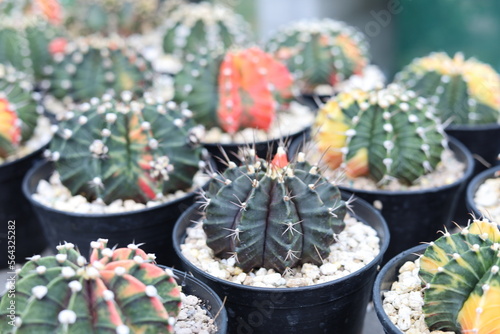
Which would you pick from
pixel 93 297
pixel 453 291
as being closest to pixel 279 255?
pixel 453 291

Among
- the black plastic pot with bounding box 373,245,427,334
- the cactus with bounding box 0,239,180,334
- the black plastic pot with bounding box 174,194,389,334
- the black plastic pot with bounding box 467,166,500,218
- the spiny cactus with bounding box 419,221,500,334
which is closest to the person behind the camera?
the cactus with bounding box 0,239,180,334

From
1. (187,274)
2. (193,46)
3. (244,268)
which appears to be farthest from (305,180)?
(193,46)

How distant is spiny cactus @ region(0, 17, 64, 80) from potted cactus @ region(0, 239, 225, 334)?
2755mm

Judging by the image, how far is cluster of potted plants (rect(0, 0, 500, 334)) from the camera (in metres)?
1.60

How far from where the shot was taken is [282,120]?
3.21m

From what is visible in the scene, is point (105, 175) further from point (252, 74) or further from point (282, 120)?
point (282, 120)

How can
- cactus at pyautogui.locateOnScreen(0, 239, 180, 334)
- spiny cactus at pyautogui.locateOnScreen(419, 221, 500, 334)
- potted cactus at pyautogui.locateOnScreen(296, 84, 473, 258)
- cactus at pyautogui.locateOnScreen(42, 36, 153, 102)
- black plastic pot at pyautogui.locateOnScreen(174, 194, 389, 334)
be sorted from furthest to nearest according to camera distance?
cactus at pyautogui.locateOnScreen(42, 36, 153, 102)
potted cactus at pyautogui.locateOnScreen(296, 84, 473, 258)
black plastic pot at pyautogui.locateOnScreen(174, 194, 389, 334)
spiny cactus at pyautogui.locateOnScreen(419, 221, 500, 334)
cactus at pyautogui.locateOnScreen(0, 239, 180, 334)

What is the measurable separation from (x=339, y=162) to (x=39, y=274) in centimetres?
155

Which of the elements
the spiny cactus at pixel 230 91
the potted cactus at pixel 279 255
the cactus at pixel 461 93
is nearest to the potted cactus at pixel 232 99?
the spiny cactus at pixel 230 91

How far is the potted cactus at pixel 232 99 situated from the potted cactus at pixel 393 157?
1.36 ft

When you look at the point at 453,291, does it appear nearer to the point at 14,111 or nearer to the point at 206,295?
the point at 206,295

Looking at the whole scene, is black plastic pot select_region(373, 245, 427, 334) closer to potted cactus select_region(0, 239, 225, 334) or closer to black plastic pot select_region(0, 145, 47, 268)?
potted cactus select_region(0, 239, 225, 334)

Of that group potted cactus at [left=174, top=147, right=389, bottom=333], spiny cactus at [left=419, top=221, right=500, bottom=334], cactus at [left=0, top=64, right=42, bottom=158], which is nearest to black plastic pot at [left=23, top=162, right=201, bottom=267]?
potted cactus at [left=174, top=147, right=389, bottom=333]

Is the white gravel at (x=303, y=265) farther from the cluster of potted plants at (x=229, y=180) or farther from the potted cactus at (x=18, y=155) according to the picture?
the potted cactus at (x=18, y=155)
